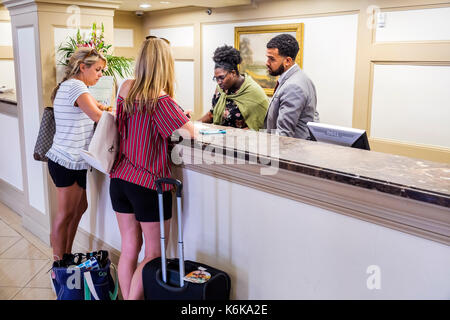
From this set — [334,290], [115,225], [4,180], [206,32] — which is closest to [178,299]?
[334,290]

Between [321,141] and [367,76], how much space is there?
312 centimetres

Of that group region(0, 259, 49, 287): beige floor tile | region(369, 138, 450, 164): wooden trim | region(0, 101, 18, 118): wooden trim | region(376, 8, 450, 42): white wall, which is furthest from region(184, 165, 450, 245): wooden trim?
region(376, 8, 450, 42): white wall

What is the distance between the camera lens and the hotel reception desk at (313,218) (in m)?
1.45

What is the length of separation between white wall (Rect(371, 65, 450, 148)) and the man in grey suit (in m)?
2.01

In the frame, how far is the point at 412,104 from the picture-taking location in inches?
182

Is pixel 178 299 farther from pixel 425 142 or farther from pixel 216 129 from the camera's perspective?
pixel 425 142

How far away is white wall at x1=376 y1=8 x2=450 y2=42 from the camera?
4316mm

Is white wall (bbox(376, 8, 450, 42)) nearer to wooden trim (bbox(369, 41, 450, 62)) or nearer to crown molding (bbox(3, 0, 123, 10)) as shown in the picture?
wooden trim (bbox(369, 41, 450, 62))

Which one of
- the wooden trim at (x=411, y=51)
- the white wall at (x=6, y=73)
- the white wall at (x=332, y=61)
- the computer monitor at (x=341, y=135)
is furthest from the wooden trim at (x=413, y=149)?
the white wall at (x=6, y=73)

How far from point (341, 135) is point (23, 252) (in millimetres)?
2579

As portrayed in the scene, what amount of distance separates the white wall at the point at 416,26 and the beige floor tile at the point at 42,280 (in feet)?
12.6

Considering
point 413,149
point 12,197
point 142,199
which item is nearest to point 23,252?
point 12,197

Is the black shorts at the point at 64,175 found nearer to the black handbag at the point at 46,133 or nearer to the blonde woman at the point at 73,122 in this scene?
the blonde woman at the point at 73,122

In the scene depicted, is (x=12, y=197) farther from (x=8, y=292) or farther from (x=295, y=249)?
(x=295, y=249)
